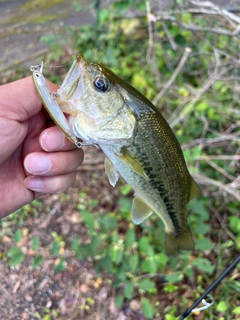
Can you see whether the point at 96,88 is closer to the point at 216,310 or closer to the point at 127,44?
the point at 216,310

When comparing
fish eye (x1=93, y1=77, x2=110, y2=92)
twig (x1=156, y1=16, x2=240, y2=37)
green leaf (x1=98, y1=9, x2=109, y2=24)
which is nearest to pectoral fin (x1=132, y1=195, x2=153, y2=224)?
fish eye (x1=93, y1=77, x2=110, y2=92)

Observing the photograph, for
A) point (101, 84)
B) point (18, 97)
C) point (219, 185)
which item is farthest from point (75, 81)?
point (219, 185)

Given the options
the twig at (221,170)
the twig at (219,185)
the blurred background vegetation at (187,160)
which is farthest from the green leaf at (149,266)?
the twig at (221,170)

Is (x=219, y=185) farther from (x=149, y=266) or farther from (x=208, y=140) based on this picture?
(x=149, y=266)

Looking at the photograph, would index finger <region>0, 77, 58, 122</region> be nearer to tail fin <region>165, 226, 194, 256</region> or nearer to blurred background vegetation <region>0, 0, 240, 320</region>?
blurred background vegetation <region>0, 0, 240, 320</region>

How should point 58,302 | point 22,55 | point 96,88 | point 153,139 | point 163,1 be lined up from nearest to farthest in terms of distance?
1. point 96,88
2. point 153,139
3. point 58,302
4. point 163,1
5. point 22,55

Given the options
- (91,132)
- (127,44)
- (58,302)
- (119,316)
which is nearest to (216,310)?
(119,316)
